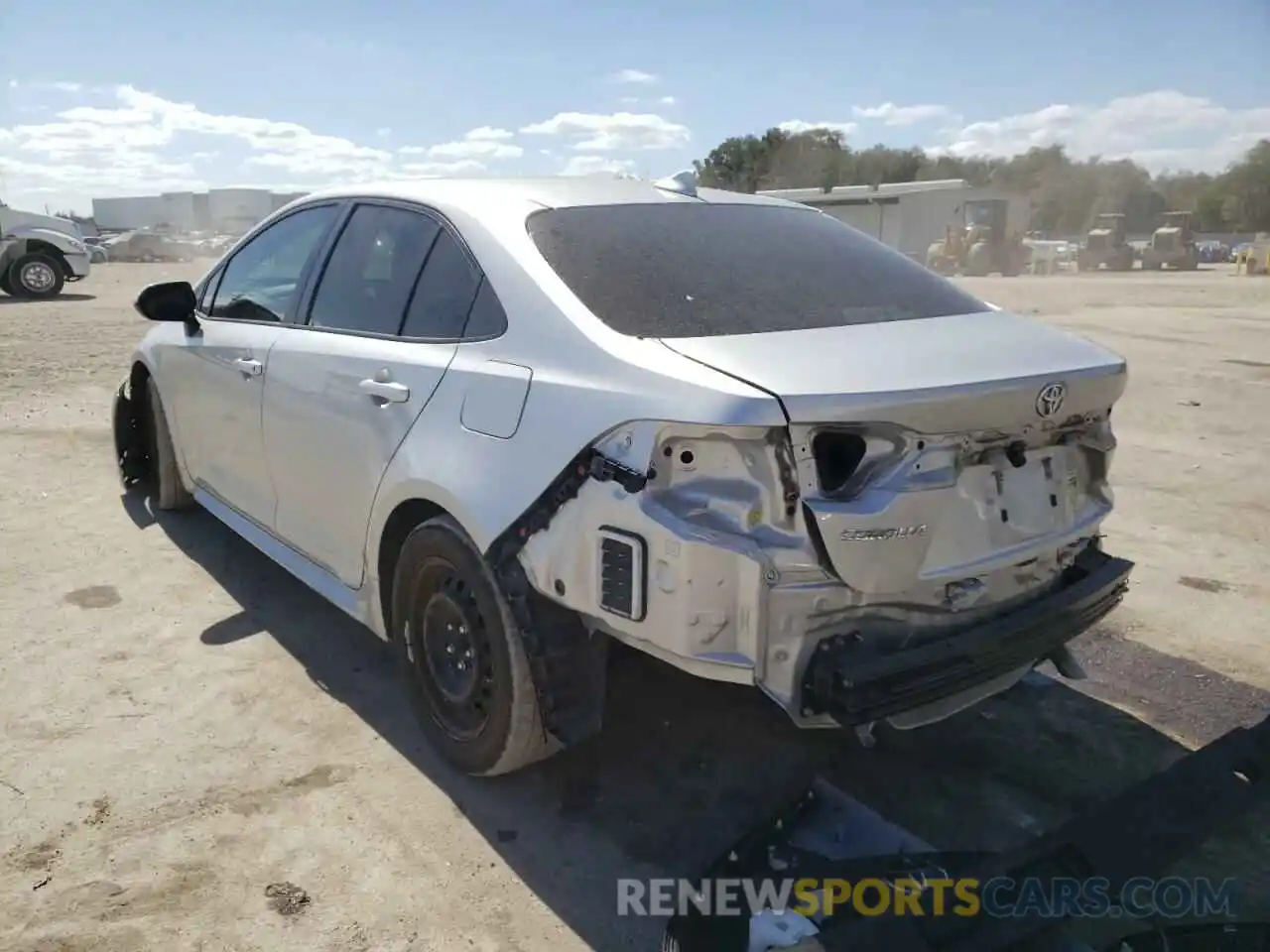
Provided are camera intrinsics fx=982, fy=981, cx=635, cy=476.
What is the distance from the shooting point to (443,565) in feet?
9.45

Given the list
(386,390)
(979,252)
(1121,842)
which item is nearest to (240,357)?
(386,390)

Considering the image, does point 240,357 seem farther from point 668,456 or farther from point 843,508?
point 843,508

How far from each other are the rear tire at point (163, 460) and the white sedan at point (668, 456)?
1685 millimetres

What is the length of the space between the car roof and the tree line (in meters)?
59.7

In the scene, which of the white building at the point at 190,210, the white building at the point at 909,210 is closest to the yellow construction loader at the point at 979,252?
the white building at the point at 909,210

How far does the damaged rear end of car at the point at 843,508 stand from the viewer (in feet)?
7.23

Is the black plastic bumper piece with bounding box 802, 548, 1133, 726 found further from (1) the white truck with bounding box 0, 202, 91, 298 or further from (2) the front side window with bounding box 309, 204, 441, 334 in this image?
(1) the white truck with bounding box 0, 202, 91, 298

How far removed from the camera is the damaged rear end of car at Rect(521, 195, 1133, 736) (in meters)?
2.20

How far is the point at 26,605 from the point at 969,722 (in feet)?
13.0

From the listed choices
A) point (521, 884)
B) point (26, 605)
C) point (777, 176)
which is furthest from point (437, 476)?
point (777, 176)

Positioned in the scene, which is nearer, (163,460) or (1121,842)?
(1121,842)

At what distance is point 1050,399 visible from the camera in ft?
8.20

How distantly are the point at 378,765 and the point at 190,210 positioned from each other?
73.6 m

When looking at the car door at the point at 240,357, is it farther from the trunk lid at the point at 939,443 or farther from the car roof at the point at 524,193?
the trunk lid at the point at 939,443
